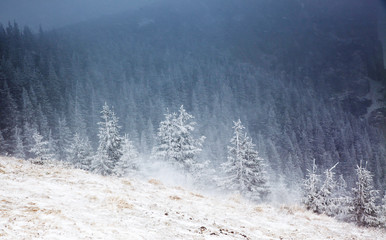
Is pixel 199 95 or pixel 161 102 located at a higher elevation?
pixel 199 95

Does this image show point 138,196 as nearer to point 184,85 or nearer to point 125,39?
point 184,85

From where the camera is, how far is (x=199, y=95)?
124 m

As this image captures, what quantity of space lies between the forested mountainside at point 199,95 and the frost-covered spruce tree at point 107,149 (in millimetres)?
22663

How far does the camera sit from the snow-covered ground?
533 centimetres

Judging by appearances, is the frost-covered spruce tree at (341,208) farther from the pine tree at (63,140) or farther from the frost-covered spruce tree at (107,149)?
the pine tree at (63,140)

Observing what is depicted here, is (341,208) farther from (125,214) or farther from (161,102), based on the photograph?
(161,102)

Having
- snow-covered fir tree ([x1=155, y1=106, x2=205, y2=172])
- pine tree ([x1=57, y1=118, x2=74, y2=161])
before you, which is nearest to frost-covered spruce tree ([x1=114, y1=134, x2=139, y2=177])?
snow-covered fir tree ([x1=155, y1=106, x2=205, y2=172])

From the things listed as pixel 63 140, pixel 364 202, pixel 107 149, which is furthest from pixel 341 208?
pixel 63 140

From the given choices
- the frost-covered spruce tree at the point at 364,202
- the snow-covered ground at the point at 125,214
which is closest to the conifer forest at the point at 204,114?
the frost-covered spruce tree at the point at 364,202

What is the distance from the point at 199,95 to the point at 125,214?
118722 millimetres

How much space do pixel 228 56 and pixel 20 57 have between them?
13261cm

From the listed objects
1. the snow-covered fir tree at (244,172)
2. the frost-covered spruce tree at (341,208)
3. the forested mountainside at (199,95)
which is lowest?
the frost-covered spruce tree at (341,208)

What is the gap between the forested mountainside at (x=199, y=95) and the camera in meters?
77.9

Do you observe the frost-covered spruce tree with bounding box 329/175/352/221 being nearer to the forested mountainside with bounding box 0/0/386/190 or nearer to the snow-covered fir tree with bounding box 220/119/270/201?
the snow-covered fir tree with bounding box 220/119/270/201
